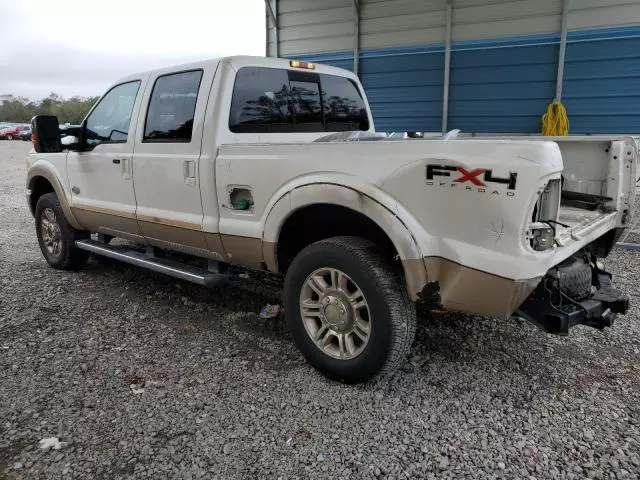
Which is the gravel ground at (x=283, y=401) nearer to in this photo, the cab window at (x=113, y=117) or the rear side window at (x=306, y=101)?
the cab window at (x=113, y=117)

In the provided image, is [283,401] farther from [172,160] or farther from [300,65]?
[300,65]

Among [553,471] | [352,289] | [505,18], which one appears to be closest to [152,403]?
[352,289]

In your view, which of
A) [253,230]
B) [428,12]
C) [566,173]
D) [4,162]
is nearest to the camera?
[253,230]

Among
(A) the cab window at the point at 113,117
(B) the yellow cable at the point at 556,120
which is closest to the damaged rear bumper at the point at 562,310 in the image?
(A) the cab window at the point at 113,117

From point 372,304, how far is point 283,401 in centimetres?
80

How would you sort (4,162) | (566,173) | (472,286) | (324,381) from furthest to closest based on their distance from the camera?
1. (4,162)
2. (566,173)
3. (324,381)
4. (472,286)

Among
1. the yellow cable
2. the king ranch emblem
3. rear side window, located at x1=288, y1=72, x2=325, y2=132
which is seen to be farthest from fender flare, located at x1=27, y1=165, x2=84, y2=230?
the yellow cable

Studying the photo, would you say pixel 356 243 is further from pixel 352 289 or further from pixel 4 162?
pixel 4 162

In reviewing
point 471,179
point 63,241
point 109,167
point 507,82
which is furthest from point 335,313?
point 507,82

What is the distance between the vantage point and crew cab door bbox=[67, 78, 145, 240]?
468cm

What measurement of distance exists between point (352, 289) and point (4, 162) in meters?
24.0

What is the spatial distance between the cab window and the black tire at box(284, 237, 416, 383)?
2.45 meters

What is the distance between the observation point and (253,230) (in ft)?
12.0

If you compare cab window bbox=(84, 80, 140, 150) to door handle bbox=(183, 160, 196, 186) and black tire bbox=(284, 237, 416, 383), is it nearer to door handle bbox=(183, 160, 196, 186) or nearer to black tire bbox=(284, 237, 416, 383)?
door handle bbox=(183, 160, 196, 186)
